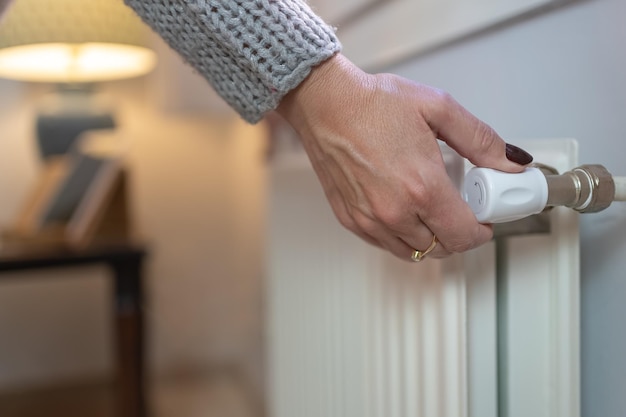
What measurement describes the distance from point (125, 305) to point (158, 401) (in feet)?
1.74

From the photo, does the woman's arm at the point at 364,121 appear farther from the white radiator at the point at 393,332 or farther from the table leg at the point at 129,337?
the table leg at the point at 129,337

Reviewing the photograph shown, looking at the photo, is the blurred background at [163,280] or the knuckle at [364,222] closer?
the knuckle at [364,222]

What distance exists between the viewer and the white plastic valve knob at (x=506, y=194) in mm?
346

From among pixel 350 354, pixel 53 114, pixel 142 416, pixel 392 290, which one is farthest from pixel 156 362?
pixel 392 290

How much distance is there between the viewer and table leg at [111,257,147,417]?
1.20 meters

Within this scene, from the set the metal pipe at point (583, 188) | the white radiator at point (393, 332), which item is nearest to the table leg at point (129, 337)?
the white radiator at point (393, 332)

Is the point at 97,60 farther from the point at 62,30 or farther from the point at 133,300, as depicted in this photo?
the point at 133,300

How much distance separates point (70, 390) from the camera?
1.66 meters

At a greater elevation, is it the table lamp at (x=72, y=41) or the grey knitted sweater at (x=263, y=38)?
the table lamp at (x=72, y=41)

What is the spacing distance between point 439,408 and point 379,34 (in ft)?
1.30

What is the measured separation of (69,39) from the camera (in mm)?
907

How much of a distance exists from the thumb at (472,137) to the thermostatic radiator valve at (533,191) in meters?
0.01

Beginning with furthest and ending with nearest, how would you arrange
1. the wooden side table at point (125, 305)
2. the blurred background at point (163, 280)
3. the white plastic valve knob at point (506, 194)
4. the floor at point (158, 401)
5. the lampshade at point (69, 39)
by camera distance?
the blurred background at point (163, 280) → the floor at point (158, 401) → the wooden side table at point (125, 305) → the lampshade at point (69, 39) → the white plastic valve knob at point (506, 194)

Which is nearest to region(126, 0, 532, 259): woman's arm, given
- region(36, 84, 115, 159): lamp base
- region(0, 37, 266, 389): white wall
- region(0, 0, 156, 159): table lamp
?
region(0, 0, 156, 159): table lamp
